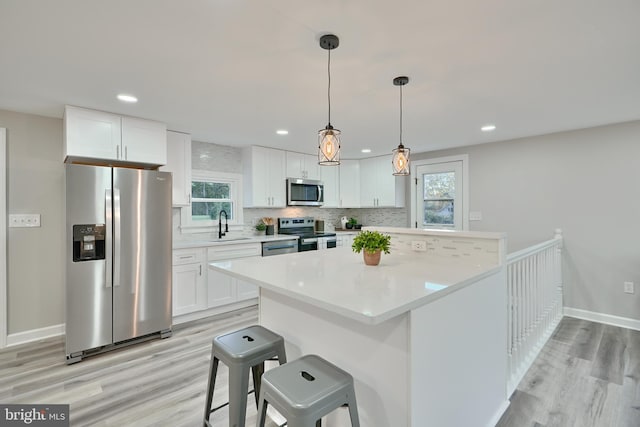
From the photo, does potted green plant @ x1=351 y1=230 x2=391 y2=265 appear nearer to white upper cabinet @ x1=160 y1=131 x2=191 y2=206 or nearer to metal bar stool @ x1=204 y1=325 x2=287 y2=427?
metal bar stool @ x1=204 y1=325 x2=287 y2=427

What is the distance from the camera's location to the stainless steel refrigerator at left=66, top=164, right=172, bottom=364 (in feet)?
8.87

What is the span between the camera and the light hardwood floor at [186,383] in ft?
6.45

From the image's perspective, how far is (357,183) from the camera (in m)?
5.68

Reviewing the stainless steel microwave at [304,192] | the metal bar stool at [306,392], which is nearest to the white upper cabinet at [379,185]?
the stainless steel microwave at [304,192]

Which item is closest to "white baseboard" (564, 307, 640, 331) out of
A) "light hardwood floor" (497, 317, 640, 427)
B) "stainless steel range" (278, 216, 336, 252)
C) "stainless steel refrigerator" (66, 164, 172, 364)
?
"light hardwood floor" (497, 317, 640, 427)

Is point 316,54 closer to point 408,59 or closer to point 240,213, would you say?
point 408,59

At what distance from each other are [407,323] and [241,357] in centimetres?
81

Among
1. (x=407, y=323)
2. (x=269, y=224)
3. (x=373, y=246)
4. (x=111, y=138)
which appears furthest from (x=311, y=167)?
(x=407, y=323)

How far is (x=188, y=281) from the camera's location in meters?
3.57

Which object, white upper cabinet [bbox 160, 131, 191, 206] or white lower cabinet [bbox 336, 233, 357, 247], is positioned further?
white lower cabinet [bbox 336, 233, 357, 247]

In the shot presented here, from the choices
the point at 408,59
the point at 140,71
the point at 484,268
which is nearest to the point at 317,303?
the point at 484,268

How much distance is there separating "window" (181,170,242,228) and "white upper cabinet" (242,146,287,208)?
0.17 metres

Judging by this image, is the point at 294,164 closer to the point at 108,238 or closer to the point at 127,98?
the point at 127,98

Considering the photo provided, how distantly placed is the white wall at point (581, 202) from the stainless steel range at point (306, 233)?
2453 millimetres
